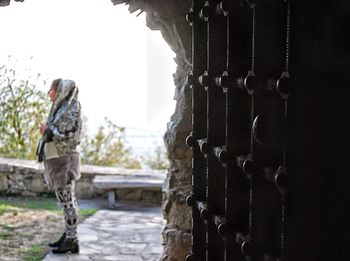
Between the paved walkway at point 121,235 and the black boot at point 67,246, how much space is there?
0.07 metres

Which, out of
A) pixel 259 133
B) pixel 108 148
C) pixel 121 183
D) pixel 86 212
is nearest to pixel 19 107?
pixel 108 148

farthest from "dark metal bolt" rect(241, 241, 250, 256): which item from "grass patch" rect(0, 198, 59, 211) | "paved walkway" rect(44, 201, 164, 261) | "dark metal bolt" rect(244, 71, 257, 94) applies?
"grass patch" rect(0, 198, 59, 211)

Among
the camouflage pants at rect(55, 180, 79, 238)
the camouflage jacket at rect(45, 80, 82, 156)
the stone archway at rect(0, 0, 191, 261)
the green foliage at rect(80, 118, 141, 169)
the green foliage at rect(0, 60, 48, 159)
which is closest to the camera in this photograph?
the stone archway at rect(0, 0, 191, 261)

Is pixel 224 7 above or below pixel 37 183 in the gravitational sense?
above

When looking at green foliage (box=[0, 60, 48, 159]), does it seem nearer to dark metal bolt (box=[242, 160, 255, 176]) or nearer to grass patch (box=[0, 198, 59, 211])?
grass patch (box=[0, 198, 59, 211])

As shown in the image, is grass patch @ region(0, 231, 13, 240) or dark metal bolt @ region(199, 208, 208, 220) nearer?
dark metal bolt @ region(199, 208, 208, 220)

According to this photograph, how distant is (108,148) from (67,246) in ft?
12.3

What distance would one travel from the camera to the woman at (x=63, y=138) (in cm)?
553

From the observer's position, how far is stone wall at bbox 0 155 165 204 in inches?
328

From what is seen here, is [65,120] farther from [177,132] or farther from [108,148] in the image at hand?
[108,148]

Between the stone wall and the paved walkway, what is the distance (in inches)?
8.6

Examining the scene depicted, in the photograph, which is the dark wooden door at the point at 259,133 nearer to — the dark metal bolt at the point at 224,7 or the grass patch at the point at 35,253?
the dark metal bolt at the point at 224,7

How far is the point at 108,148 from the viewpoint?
9.51m

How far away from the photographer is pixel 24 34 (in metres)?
8.96
